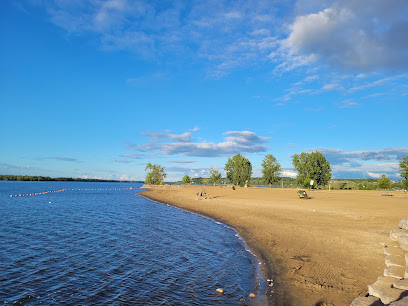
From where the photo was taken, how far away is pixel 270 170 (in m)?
128

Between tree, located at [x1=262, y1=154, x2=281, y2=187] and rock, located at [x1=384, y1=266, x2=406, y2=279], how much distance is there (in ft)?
397

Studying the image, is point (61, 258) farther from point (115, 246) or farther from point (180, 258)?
point (180, 258)

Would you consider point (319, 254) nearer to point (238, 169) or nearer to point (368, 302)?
point (368, 302)

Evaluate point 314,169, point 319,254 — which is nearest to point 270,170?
point 314,169

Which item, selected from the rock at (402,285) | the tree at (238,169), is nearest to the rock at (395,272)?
the rock at (402,285)

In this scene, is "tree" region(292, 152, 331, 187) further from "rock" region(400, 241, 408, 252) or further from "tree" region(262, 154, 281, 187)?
"rock" region(400, 241, 408, 252)

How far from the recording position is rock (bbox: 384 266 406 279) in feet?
31.8

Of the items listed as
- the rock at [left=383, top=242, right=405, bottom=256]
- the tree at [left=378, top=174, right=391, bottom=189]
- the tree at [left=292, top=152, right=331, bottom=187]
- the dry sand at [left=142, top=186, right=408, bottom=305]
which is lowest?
the dry sand at [left=142, top=186, right=408, bottom=305]

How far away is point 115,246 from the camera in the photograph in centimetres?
1852

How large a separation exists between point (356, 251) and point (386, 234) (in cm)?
604

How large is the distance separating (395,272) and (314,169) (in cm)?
12193

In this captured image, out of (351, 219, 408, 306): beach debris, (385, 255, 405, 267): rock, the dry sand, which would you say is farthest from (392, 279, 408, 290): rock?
(385, 255, 405, 267): rock

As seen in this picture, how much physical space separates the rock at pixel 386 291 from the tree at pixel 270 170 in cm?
12239

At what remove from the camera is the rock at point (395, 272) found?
31.8 ft
